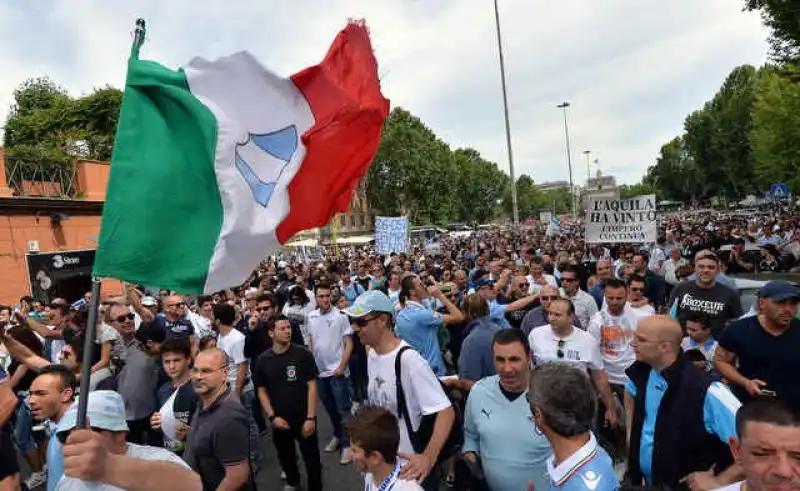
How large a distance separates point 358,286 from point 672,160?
91410mm

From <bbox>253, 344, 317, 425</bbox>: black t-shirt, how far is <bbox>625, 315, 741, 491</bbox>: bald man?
8.69ft

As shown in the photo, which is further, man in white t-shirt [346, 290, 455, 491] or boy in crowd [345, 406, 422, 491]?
man in white t-shirt [346, 290, 455, 491]

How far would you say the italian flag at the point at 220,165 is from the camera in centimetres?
221

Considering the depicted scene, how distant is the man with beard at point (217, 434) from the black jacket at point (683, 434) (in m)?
2.32

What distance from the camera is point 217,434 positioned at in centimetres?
295

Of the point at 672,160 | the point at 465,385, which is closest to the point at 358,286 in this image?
the point at 465,385

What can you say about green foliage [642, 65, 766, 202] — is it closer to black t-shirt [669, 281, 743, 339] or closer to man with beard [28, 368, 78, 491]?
black t-shirt [669, 281, 743, 339]

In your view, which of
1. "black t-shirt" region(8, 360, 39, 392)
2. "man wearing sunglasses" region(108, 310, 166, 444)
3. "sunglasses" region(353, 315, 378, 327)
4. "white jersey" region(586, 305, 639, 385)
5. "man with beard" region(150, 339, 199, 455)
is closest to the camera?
"sunglasses" region(353, 315, 378, 327)

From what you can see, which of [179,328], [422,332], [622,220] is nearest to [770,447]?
[422,332]

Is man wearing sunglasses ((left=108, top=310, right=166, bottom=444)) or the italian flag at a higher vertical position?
the italian flag

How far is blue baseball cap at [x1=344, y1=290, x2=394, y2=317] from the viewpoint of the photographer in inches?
126

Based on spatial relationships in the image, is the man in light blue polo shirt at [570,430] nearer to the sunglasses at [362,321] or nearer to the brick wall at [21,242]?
the sunglasses at [362,321]

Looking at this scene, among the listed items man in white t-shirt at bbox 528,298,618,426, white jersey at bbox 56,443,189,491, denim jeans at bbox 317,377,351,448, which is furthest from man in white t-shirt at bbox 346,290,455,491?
denim jeans at bbox 317,377,351,448

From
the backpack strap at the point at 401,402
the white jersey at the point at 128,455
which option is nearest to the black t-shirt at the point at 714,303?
the backpack strap at the point at 401,402
